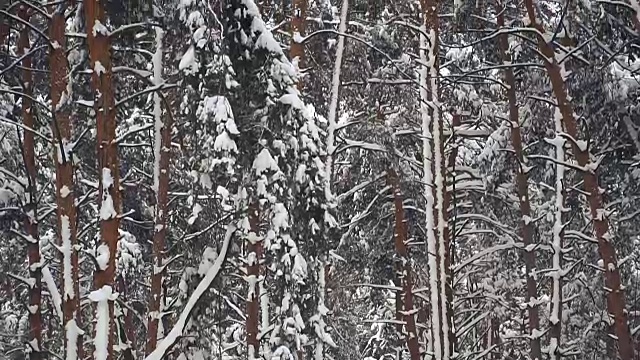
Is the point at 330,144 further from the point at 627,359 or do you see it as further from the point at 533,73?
the point at 627,359

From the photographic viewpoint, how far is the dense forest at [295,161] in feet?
21.1

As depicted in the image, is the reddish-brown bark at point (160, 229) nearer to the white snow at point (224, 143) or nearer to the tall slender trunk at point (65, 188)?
the tall slender trunk at point (65, 188)

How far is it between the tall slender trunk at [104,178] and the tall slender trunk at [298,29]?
Result: 4189 mm

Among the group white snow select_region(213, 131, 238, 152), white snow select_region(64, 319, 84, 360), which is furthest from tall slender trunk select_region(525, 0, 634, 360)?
white snow select_region(64, 319, 84, 360)

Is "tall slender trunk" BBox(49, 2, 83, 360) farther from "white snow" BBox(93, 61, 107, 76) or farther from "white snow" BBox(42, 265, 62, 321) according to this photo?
"white snow" BBox(93, 61, 107, 76)

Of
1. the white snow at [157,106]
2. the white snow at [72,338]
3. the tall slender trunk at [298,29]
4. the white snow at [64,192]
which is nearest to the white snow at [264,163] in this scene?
the white snow at [157,106]

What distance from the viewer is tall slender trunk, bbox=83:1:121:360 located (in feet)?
20.4

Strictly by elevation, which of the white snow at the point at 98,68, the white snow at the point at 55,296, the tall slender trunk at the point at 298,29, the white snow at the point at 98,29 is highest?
the tall slender trunk at the point at 298,29

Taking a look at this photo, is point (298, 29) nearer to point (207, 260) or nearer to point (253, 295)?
point (253, 295)

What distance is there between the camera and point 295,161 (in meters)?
6.96

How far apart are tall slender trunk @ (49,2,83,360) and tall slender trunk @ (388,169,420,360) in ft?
18.6

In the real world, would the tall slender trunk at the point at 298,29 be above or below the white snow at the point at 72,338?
above

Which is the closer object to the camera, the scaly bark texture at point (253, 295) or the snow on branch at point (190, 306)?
the snow on branch at point (190, 306)

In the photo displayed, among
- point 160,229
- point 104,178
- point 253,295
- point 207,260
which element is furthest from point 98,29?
point 253,295
